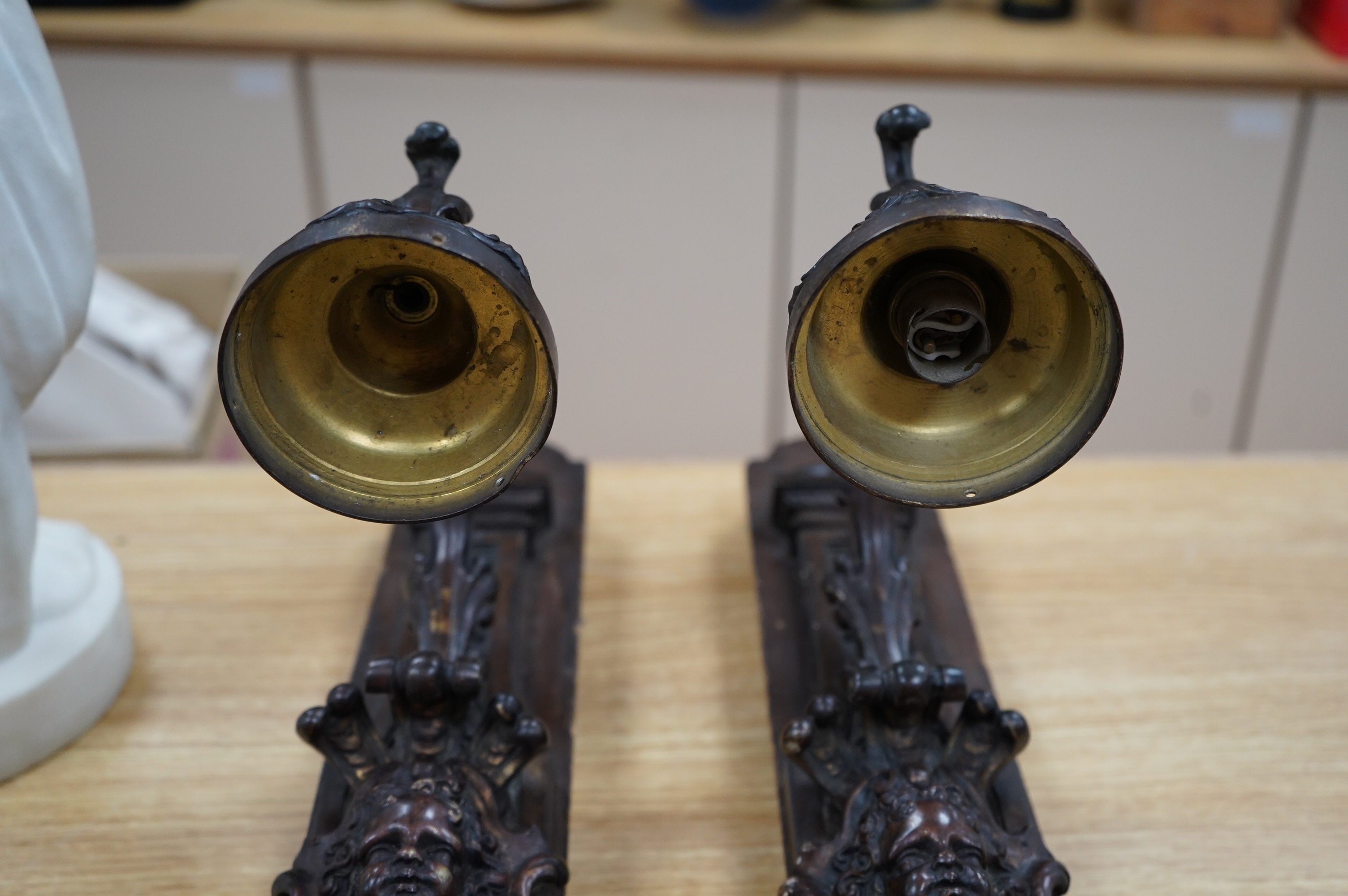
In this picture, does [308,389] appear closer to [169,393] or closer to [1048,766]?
[1048,766]

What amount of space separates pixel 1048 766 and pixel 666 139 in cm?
110

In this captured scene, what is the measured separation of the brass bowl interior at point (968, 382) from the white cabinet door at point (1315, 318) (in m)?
1.27

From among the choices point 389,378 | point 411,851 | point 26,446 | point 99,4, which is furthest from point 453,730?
point 99,4

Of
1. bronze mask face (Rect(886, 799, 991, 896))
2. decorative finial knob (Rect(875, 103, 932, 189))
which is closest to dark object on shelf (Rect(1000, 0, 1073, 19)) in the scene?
decorative finial knob (Rect(875, 103, 932, 189))

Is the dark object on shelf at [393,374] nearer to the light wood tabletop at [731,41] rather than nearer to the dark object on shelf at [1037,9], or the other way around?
the light wood tabletop at [731,41]

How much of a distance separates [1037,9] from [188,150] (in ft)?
4.10

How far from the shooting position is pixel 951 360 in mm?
622

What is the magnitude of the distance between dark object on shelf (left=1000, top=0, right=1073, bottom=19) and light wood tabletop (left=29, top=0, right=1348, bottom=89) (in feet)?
0.05

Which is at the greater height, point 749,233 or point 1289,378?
point 749,233

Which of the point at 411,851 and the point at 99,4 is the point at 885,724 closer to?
the point at 411,851

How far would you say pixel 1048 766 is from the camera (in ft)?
2.65

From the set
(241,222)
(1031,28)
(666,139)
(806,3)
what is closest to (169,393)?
(241,222)

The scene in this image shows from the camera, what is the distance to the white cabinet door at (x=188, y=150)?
1658mm

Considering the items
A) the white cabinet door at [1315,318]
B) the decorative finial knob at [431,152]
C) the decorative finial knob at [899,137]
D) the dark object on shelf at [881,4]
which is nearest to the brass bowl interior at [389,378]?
the decorative finial knob at [431,152]
